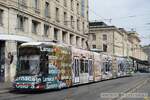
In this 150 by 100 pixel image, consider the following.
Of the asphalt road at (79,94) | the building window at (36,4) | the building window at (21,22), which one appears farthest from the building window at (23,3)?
the asphalt road at (79,94)

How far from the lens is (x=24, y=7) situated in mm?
41812

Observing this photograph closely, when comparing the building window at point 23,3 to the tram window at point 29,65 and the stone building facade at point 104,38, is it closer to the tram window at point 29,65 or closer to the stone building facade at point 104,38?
the tram window at point 29,65

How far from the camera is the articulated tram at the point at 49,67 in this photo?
25078mm

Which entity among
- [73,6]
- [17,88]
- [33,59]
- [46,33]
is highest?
[73,6]

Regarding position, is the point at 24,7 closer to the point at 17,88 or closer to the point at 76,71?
the point at 76,71

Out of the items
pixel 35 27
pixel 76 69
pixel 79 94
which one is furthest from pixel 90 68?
pixel 79 94

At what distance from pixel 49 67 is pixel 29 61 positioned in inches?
56.2

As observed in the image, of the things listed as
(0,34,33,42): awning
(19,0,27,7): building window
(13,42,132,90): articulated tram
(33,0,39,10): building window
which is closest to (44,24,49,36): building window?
(33,0,39,10): building window

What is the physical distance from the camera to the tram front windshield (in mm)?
25203

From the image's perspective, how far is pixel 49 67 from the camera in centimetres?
2602

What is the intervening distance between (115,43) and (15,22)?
62443mm

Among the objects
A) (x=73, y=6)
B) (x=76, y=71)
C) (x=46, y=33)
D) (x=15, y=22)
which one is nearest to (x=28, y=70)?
(x=76, y=71)

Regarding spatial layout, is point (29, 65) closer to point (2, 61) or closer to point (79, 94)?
point (79, 94)

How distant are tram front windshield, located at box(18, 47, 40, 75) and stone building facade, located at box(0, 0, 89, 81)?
10.3m
